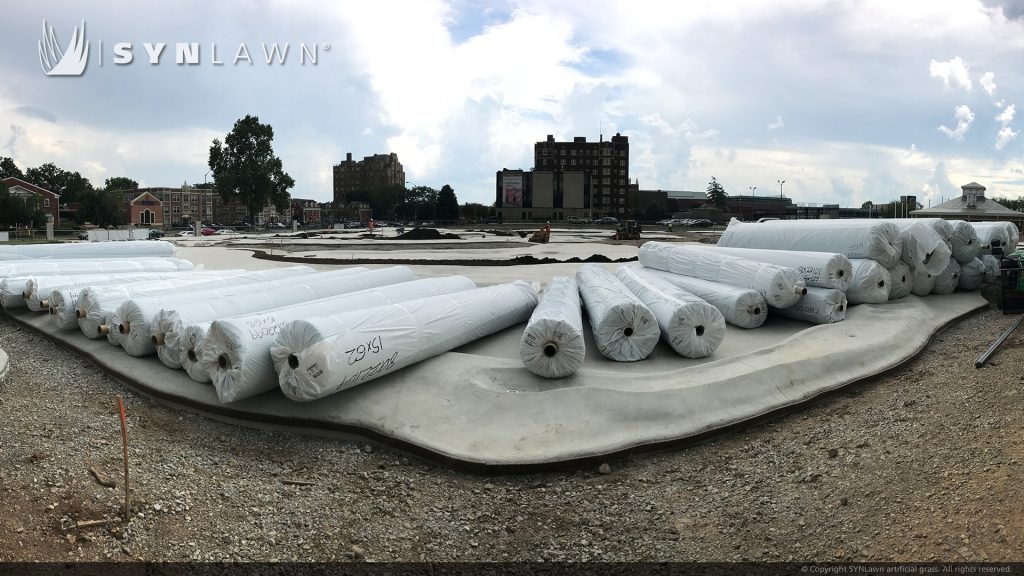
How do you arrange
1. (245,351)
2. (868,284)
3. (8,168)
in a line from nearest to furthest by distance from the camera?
(245,351) → (868,284) → (8,168)

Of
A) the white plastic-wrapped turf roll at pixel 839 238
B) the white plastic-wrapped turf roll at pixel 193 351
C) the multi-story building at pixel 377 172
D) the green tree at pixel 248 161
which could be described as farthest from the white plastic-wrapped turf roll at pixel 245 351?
the multi-story building at pixel 377 172

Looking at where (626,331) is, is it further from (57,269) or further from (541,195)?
(541,195)

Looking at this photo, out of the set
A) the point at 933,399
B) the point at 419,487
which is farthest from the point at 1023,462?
the point at 419,487

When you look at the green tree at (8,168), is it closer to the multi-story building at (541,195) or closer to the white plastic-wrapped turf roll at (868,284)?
the multi-story building at (541,195)

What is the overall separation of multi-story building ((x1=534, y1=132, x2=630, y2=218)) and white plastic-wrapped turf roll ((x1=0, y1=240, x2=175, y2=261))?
5111 inches

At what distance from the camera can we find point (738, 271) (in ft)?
38.5

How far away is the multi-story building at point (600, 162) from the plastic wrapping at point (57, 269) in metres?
132

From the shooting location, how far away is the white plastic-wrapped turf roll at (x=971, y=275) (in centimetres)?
1407

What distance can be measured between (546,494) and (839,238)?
31.3 ft

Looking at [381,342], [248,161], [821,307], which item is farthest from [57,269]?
[248,161]

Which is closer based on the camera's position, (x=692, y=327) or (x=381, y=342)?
(x=381, y=342)

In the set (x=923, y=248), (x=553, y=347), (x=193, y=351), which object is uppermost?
(x=923, y=248)

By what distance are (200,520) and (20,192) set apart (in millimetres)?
99240

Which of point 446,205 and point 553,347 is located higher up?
point 446,205
